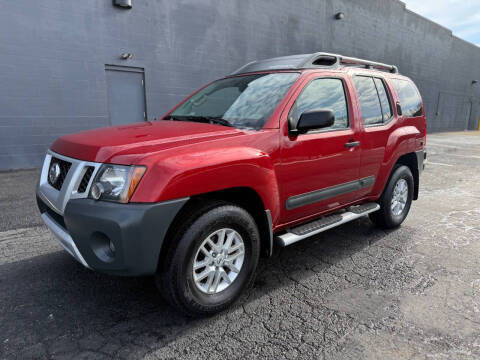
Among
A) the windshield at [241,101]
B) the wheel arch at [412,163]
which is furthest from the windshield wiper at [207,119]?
the wheel arch at [412,163]

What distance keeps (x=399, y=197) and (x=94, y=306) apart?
146 inches

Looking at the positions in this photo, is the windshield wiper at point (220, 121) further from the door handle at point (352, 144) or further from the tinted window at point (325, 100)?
the door handle at point (352, 144)

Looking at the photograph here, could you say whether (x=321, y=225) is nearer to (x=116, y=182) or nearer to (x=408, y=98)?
(x=116, y=182)

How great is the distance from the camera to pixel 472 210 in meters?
5.21

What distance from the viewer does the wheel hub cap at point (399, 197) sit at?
4.24m

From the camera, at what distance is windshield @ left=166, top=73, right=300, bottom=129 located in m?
2.87

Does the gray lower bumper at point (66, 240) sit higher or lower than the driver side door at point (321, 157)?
lower

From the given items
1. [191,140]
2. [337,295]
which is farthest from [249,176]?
[337,295]

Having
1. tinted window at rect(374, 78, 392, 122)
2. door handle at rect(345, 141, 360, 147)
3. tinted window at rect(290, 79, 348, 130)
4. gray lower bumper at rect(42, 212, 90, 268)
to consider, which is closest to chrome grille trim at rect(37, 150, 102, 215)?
gray lower bumper at rect(42, 212, 90, 268)

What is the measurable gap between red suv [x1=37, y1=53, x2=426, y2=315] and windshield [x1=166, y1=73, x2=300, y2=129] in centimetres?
1

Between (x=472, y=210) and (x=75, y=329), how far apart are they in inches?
220

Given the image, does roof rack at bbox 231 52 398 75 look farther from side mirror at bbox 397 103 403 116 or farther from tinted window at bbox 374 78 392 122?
side mirror at bbox 397 103 403 116

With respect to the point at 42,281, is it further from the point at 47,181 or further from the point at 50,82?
the point at 50,82

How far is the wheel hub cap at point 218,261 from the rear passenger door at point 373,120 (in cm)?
177
